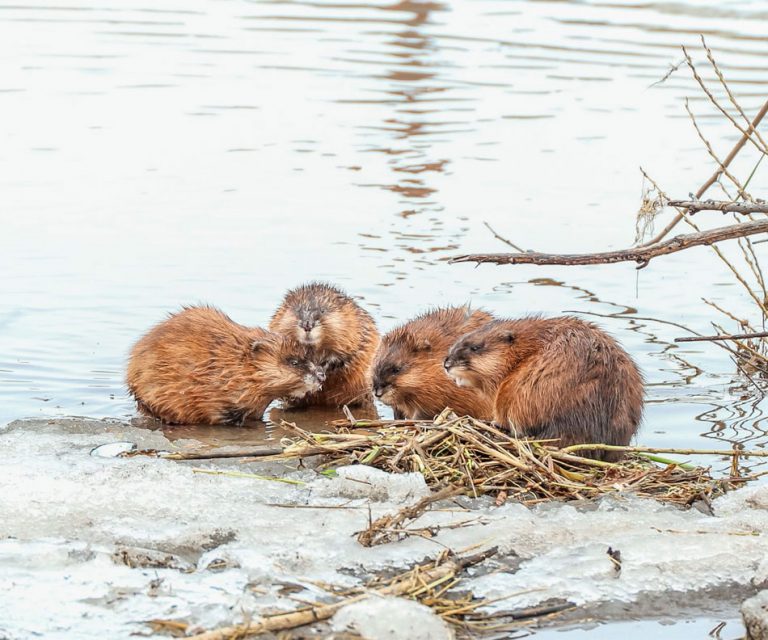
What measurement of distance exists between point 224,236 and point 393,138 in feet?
11.9

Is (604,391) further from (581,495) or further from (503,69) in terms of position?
(503,69)

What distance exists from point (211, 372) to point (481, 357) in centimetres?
162

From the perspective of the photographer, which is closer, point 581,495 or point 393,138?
point 581,495

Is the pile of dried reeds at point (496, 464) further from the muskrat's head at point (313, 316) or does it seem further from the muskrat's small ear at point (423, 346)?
the muskrat's head at point (313, 316)

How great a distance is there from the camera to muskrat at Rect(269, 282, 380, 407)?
7.77 meters

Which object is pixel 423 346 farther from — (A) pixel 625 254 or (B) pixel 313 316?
(A) pixel 625 254

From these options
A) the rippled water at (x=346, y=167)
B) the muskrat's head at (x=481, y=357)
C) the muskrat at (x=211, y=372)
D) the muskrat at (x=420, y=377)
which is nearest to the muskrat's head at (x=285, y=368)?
the muskrat at (x=211, y=372)

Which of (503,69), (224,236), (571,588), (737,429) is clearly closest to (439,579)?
(571,588)

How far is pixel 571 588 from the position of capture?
16.0ft

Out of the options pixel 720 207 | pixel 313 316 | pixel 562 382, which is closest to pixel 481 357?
pixel 562 382

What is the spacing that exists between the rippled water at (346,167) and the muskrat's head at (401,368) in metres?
1.30

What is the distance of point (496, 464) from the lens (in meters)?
5.99

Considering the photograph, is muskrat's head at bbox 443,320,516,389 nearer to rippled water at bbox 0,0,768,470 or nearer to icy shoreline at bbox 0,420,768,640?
icy shoreline at bbox 0,420,768,640

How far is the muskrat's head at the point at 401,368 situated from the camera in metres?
7.03
